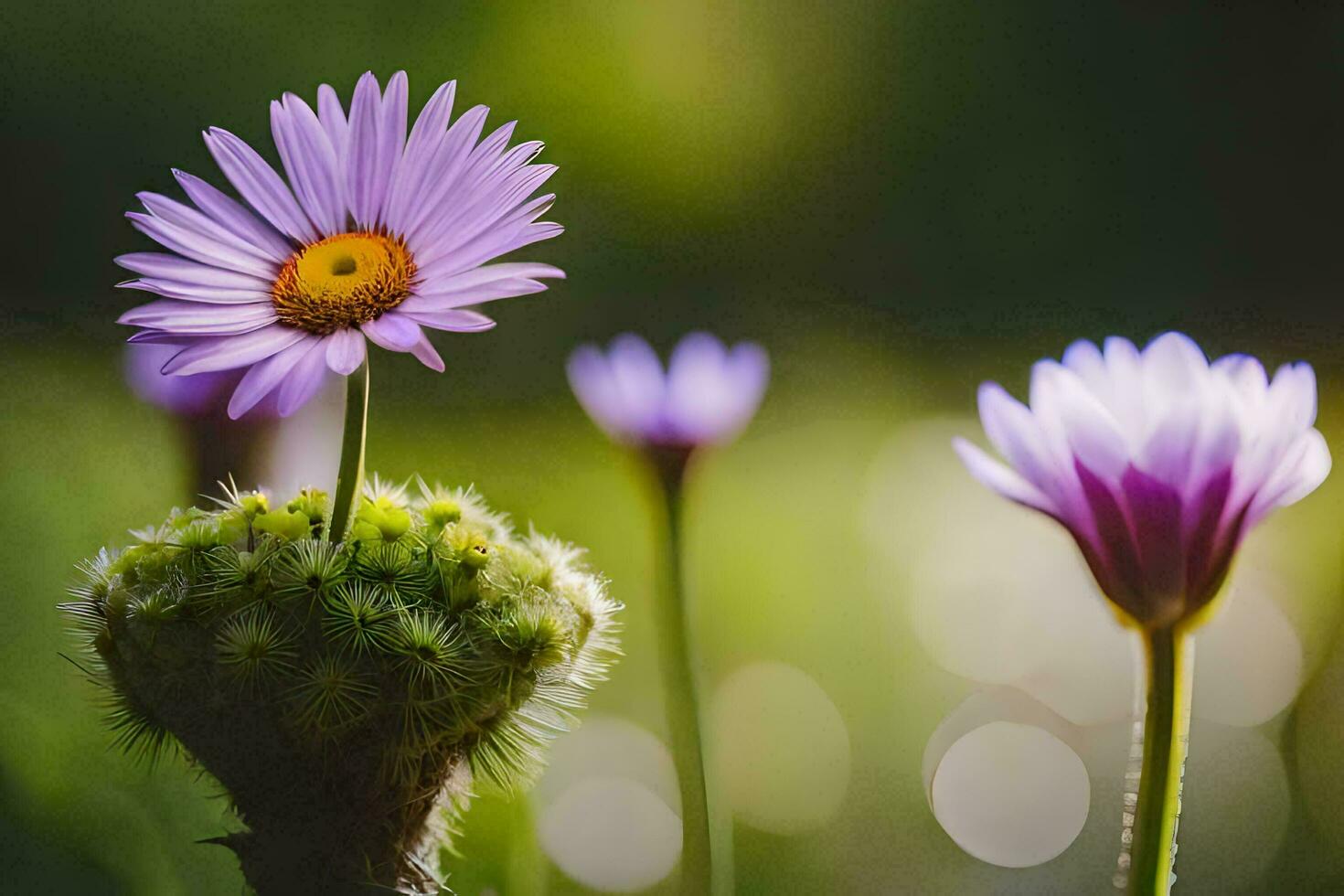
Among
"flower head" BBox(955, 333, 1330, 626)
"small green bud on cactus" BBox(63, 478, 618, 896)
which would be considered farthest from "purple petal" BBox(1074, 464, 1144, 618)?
"small green bud on cactus" BBox(63, 478, 618, 896)

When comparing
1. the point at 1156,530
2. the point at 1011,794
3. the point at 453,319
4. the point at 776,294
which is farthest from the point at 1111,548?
the point at 776,294

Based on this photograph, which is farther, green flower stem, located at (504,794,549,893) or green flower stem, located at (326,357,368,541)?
green flower stem, located at (504,794,549,893)

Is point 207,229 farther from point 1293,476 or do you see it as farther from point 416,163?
point 1293,476

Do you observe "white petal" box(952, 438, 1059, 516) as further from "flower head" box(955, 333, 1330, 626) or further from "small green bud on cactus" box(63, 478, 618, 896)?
"small green bud on cactus" box(63, 478, 618, 896)

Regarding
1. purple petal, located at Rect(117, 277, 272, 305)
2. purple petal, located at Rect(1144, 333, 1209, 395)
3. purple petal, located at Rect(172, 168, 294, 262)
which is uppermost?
purple petal, located at Rect(1144, 333, 1209, 395)

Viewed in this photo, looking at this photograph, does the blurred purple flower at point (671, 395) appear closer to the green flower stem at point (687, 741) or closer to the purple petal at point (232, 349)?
the green flower stem at point (687, 741)

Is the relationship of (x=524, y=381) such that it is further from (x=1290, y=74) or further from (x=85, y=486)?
(x=1290, y=74)
